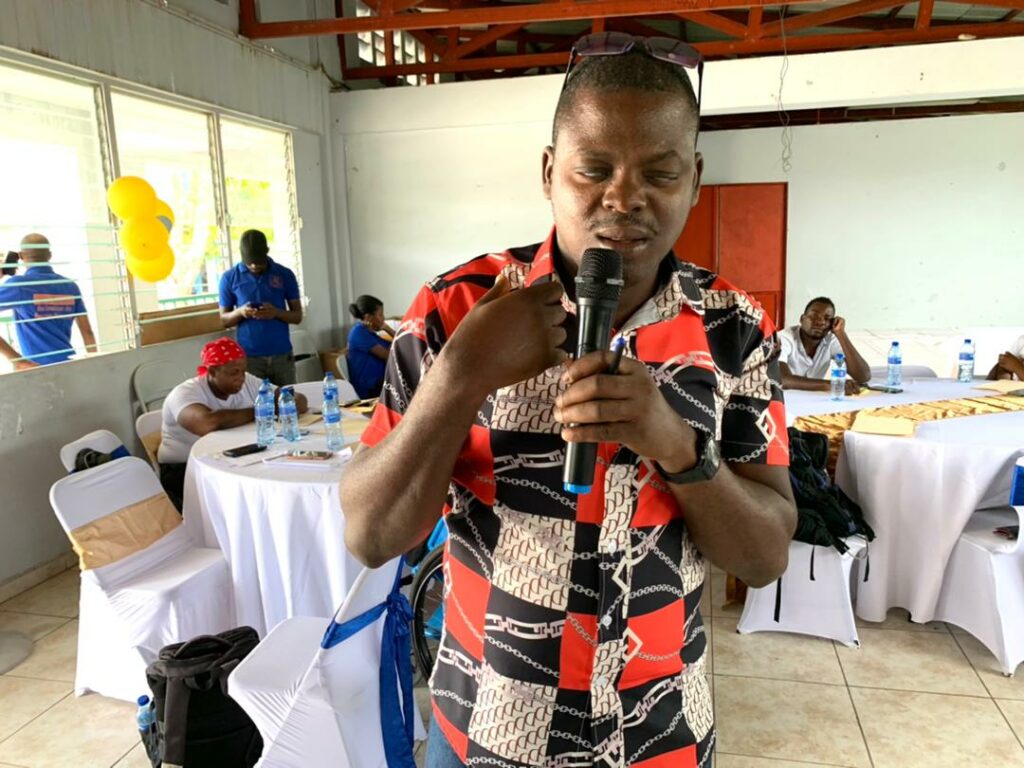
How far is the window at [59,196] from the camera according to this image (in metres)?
3.83

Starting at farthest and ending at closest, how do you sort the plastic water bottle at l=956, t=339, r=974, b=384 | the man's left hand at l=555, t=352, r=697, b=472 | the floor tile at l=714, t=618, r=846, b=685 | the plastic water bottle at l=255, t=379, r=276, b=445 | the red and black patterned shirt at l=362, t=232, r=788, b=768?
1. the plastic water bottle at l=956, t=339, r=974, b=384
2. the plastic water bottle at l=255, t=379, r=276, b=445
3. the floor tile at l=714, t=618, r=846, b=685
4. the red and black patterned shirt at l=362, t=232, r=788, b=768
5. the man's left hand at l=555, t=352, r=697, b=472

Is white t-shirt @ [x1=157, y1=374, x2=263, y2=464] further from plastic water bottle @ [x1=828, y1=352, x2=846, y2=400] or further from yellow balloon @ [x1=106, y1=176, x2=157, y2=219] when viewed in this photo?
plastic water bottle @ [x1=828, y1=352, x2=846, y2=400]

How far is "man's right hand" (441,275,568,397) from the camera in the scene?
2.23ft

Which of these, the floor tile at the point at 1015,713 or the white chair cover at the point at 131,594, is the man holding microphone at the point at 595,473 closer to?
the white chair cover at the point at 131,594

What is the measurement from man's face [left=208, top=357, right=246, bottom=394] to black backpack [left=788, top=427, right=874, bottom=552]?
2686 millimetres

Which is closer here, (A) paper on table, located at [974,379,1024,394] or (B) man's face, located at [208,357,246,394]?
(B) man's face, located at [208,357,246,394]

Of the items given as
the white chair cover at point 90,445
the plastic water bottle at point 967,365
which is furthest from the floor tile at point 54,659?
the plastic water bottle at point 967,365

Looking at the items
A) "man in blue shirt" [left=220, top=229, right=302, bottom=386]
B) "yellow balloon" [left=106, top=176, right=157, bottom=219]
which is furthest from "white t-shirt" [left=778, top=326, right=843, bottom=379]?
"yellow balloon" [left=106, top=176, right=157, bottom=219]

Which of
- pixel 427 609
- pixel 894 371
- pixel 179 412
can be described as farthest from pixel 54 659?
pixel 894 371

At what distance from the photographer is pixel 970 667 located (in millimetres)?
2891

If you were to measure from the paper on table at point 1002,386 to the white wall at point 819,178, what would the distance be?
321cm

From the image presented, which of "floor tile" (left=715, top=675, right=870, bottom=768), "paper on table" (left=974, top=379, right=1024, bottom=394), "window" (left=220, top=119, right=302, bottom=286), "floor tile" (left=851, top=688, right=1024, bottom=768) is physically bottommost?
"floor tile" (left=851, top=688, right=1024, bottom=768)

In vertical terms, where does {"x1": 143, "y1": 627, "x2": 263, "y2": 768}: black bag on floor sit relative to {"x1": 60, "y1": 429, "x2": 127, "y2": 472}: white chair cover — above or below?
below

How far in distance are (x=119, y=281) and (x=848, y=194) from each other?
7512mm
